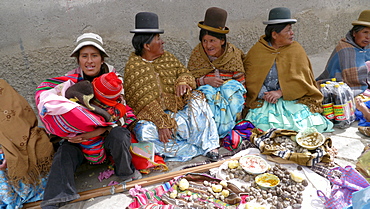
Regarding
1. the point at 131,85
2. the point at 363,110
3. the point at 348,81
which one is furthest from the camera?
the point at 348,81

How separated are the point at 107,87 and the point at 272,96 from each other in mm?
2149

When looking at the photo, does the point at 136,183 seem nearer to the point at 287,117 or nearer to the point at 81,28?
the point at 287,117

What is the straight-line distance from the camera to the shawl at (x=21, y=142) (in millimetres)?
2639

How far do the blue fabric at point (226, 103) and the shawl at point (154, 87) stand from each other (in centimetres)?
31

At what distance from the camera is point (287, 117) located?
151 inches

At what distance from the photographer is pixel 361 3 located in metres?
6.79

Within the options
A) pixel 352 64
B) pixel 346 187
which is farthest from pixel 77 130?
pixel 352 64

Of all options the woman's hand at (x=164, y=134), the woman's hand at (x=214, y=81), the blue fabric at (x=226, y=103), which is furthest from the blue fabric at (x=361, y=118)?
the woman's hand at (x=164, y=134)

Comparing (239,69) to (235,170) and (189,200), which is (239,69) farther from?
(189,200)

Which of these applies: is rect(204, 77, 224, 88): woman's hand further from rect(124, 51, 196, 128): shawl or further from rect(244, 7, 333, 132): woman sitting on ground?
rect(244, 7, 333, 132): woman sitting on ground

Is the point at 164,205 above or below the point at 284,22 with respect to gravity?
below

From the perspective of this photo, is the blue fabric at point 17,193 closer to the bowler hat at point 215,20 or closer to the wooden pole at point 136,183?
the wooden pole at point 136,183

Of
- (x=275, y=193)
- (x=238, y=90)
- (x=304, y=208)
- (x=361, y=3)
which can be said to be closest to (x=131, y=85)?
(x=238, y=90)

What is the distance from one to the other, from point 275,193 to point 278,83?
1739mm
